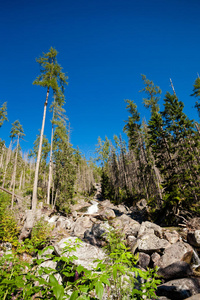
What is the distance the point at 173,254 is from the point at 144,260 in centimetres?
144

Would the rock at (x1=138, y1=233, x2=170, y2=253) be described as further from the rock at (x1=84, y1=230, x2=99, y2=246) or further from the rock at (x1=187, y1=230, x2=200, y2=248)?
the rock at (x1=84, y1=230, x2=99, y2=246)

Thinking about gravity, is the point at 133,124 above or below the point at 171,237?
above

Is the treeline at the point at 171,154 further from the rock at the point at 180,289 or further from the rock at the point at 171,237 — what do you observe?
the rock at the point at 180,289

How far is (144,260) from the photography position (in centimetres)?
709

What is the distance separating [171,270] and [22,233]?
24.5ft

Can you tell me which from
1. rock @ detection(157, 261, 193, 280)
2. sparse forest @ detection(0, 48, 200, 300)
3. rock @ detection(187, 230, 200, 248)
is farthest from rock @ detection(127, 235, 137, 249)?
rock @ detection(187, 230, 200, 248)

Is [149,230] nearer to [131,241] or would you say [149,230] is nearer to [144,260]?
[131,241]

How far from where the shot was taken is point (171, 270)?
19.1ft

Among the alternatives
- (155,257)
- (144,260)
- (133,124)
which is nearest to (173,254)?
(155,257)

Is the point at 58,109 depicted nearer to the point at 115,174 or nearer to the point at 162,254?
the point at 162,254

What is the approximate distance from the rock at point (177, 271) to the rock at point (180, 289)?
16.7 inches

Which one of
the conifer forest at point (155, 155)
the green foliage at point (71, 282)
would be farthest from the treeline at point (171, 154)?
Answer: the green foliage at point (71, 282)

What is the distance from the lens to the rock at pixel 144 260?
22.7 ft

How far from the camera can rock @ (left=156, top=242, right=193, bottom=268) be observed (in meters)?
6.41
